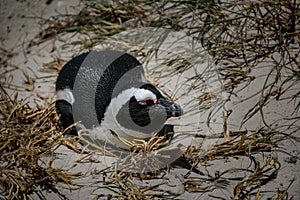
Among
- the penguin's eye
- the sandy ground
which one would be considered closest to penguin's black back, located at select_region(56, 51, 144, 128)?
the penguin's eye

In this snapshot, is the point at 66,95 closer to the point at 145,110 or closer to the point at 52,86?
the point at 52,86

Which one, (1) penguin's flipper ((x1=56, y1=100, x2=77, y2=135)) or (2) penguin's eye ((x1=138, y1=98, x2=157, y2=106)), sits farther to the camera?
(1) penguin's flipper ((x1=56, y1=100, x2=77, y2=135))

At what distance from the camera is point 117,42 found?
3.27 metres

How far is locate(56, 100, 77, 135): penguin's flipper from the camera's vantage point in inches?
109

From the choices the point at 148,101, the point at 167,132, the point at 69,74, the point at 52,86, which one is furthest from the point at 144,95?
the point at 52,86

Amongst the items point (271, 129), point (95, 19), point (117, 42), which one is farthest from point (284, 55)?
point (95, 19)

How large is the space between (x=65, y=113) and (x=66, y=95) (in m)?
0.10

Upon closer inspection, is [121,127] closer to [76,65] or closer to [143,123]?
[143,123]

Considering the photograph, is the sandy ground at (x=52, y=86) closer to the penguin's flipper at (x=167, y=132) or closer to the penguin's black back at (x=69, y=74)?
the penguin's flipper at (x=167, y=132)

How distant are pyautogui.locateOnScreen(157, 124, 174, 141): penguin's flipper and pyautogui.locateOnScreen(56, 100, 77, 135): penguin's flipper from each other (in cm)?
49

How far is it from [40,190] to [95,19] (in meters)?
1.43

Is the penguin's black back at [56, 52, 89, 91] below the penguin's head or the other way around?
the other way around

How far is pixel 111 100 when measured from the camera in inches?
104

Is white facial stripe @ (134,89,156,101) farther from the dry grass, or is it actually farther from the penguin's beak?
the dry grass
